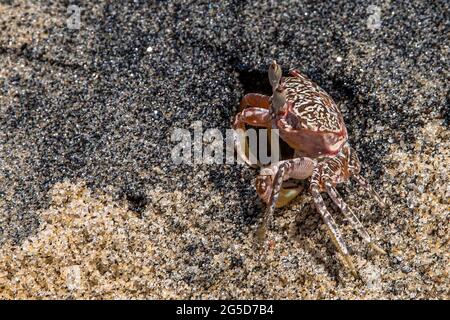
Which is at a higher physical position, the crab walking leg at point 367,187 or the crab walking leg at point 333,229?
the crab walking leg at point 367,187

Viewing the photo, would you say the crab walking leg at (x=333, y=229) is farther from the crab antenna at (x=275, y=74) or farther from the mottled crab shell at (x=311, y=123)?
the crab antenna at (x=275, y=74)

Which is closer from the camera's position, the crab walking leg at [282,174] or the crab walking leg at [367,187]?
the crab walking leg at [282,174]

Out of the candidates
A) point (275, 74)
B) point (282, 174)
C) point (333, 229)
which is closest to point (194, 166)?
Answer: point (282, 174)

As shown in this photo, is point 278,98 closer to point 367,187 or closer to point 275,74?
point 275,74

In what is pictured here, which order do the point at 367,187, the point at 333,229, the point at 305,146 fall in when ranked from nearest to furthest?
the point at 333,229, the point at 367,187, the point at 305,146

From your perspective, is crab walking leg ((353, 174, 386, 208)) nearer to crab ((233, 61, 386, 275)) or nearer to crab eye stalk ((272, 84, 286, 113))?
crab ((233, 61, 386, 275))

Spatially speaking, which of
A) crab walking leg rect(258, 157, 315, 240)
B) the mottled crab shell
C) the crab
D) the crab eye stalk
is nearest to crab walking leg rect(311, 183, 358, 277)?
the crab

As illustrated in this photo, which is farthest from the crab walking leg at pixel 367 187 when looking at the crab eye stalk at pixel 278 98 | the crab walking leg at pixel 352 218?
the crab eye stalk at pixel 278 98
